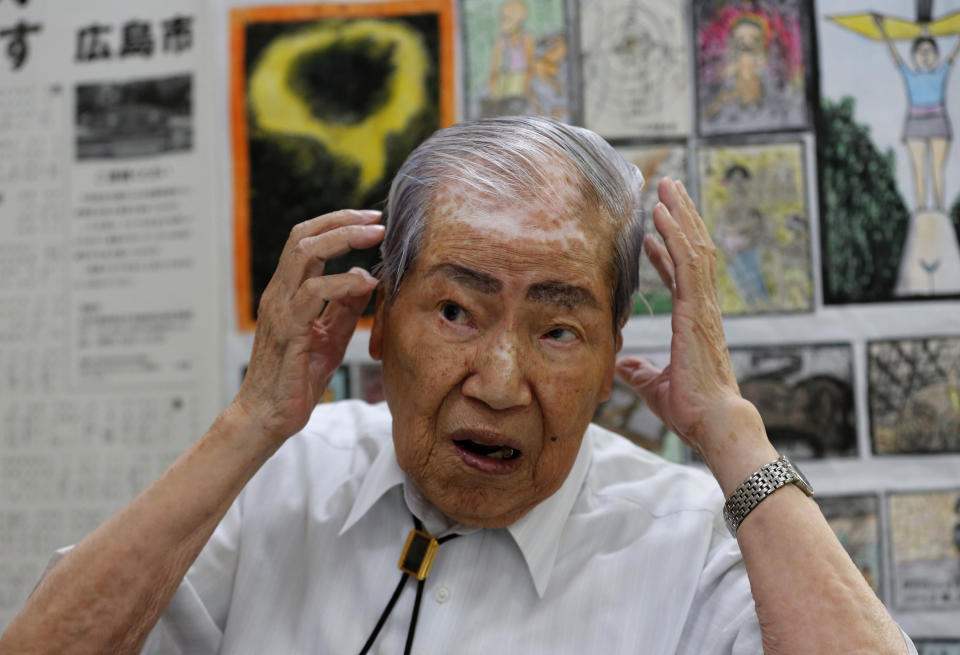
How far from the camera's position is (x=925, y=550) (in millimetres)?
1619

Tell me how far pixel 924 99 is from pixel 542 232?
3.57ft

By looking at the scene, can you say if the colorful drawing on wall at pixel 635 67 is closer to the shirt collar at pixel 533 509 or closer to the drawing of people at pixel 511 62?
the drawing of people at pixel 511 62

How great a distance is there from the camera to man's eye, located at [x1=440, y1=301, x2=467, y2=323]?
42.1 inches

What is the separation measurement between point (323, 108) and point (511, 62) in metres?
0.43

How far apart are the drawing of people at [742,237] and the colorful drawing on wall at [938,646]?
0.77 metres

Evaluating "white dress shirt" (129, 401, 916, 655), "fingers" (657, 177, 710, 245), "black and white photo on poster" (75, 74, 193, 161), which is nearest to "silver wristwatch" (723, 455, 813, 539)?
"white dress shirt" (129, 401, 916, 655)

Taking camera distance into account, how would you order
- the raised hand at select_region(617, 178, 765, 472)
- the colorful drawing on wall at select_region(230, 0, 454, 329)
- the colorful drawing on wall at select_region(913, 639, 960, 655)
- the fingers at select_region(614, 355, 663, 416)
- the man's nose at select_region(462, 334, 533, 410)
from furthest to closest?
the colorful drawing on wall at select_region(230, 0, 454, 329)
the colorful drawing on wall at select_region(913, 639, 960, 655)
the fingers at select_region(614, 355, 663, 416)
the raised hand at select_region(617, 178, 765, 472)
the man's nose at select_region(462, 334, 533, 410)

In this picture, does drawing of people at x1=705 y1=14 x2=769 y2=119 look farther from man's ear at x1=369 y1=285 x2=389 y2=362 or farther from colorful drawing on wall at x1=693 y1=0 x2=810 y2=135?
man's ear at x1=369 y1=285 x2=389 y2=362

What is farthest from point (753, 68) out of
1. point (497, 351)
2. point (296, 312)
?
point (296, 312)

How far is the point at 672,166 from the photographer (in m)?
1.67

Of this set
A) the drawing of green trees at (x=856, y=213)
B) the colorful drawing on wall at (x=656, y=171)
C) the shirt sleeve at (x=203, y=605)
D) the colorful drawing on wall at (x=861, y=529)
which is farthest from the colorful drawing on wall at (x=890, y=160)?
the shirt sleeve at (x=203, y=605)

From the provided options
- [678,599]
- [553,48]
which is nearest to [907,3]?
[553,48]

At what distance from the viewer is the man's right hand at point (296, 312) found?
3.64 ft

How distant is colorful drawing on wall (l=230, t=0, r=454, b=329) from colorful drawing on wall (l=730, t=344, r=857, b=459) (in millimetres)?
859
